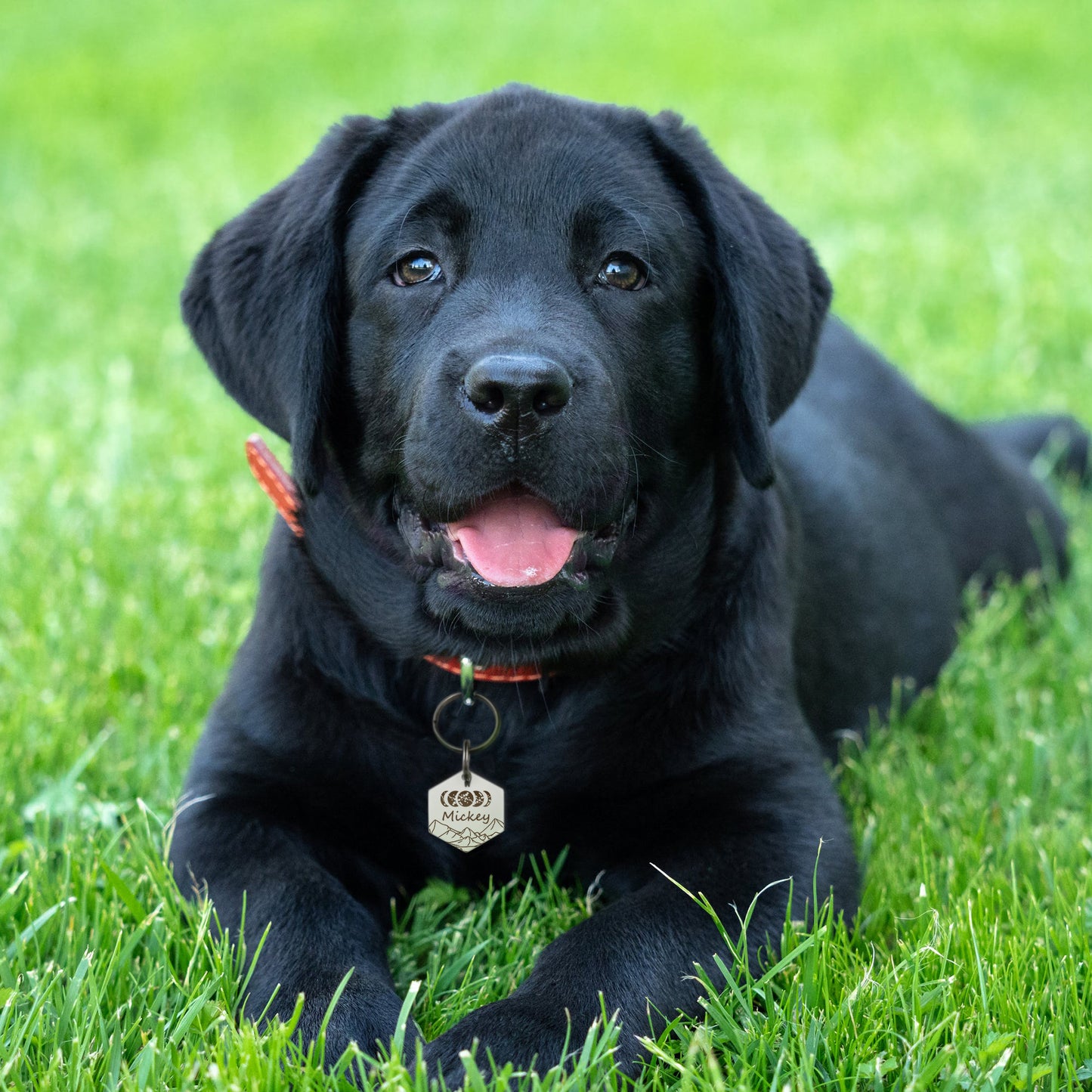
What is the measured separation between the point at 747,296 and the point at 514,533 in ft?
2.13

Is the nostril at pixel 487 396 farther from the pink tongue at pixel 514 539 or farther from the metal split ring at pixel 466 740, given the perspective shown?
the metal split ring at pixel 466 740

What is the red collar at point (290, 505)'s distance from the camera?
2693 millimetres

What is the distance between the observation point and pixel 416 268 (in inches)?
103

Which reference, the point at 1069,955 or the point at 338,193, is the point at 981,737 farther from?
the point at 338,193

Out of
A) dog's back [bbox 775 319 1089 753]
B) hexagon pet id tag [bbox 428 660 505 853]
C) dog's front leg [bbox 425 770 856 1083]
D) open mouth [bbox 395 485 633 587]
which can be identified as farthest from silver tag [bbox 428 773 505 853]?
dog's back [bbox 775 319 1089 753]

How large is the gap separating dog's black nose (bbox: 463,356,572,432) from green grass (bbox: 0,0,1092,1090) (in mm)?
883

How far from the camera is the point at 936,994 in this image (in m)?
2.11

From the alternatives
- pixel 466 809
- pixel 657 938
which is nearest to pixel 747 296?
pixel 466 809

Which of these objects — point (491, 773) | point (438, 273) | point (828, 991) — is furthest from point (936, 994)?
point (438, 273)

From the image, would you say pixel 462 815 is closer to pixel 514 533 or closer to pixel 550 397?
pixel 514 533

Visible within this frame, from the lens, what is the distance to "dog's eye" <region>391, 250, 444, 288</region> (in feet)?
8.57

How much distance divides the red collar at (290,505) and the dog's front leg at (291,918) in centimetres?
43

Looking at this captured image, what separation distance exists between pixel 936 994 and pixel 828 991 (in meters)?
0.16

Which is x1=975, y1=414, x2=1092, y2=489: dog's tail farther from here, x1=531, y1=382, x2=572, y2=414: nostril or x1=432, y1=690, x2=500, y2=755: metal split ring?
x1=531, y1=382, x2=572, y2=414: nostril
